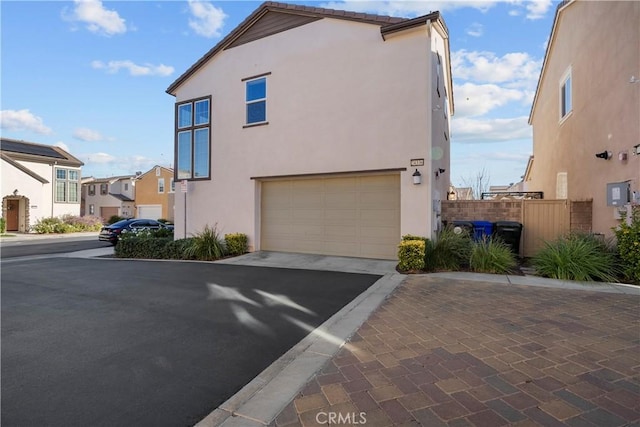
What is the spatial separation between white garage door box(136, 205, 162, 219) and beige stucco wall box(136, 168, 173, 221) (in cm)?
44

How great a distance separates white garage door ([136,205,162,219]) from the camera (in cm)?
3741

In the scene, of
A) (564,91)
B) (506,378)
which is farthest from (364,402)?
(564,91)

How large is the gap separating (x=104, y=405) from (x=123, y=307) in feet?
10.6

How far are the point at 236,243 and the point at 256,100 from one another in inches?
204

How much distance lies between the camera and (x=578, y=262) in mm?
7062

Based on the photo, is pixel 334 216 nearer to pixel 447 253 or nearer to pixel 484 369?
pixel 447 253

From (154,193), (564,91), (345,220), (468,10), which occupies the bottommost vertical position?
(345,220)

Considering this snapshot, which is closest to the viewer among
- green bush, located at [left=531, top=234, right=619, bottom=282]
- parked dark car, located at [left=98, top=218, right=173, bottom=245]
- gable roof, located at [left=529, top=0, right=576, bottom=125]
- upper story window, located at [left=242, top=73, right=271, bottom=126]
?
green bush, located at [left=531, top=234, right=619, bottom=282]

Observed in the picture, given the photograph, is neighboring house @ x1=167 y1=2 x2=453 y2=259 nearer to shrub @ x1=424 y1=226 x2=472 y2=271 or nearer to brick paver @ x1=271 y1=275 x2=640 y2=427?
shrub @ x1=424 y1=226 x2=472 y2=271

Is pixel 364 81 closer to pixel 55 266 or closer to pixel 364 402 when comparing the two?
pixel 364 402

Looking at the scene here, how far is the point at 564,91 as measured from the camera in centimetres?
1267

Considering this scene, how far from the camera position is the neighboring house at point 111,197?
125 feet

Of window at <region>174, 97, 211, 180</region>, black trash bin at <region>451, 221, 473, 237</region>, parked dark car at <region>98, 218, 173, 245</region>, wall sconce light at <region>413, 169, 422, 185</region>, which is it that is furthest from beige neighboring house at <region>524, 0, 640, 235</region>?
parked dark car at <region>98, 218, 173, 245</region>

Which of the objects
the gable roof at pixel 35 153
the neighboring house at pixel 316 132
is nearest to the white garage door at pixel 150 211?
the gable roof at pixel 35 153
